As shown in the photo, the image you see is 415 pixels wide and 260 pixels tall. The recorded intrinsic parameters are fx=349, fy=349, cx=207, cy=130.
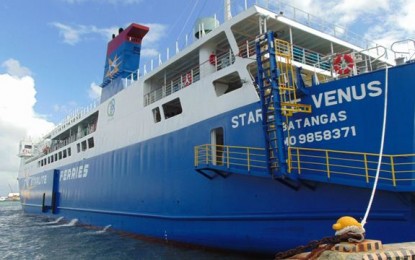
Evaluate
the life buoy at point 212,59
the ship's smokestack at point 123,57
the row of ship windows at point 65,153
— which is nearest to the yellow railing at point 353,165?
the life buoy at point 212,59

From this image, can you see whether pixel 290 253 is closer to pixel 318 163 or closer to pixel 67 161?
pixel 318 163

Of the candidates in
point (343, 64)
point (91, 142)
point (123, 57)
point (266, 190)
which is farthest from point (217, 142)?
point (91, 142)

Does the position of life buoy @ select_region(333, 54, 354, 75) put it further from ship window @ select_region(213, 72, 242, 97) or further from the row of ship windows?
the row of ship windows

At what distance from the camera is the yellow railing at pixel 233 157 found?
8547 millimetres

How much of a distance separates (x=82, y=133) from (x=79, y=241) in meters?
9.31

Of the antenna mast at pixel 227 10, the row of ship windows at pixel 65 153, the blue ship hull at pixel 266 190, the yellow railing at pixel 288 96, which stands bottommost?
the blue ship hull at pixel 266 190

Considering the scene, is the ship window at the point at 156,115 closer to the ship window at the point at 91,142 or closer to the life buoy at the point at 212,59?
the life buoy at the point at 212,59

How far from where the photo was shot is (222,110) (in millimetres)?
9797

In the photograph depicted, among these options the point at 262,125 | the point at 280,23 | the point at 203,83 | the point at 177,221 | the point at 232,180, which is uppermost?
the point at 280,23

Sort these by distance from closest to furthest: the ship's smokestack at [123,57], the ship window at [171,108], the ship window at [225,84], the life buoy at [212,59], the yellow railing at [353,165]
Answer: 1. the yellow railing at [353,165]
2. the ship window at [225,84]
3. the life buoy at [212,59]
4. the ship window at [171,108]
5. the ship's smokestack at [123,57]

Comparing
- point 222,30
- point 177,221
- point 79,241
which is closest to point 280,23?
point 222,30

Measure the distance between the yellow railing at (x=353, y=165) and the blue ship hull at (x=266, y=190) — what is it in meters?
0.18

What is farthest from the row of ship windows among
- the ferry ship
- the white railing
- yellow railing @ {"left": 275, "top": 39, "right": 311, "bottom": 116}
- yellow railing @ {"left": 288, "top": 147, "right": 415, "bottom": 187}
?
yellow railing @ {"left": 288, "top": 147, "right": 415, "bottom": 187}

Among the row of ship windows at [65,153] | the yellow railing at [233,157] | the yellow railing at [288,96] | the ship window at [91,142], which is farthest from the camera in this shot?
the row of ship windows at [65,153]
